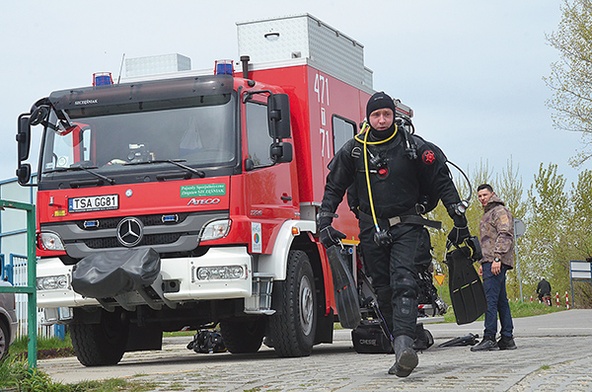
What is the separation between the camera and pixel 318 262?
12445 mm

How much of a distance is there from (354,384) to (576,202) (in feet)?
139

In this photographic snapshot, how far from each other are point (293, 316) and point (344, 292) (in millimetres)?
3157

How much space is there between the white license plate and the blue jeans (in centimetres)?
416

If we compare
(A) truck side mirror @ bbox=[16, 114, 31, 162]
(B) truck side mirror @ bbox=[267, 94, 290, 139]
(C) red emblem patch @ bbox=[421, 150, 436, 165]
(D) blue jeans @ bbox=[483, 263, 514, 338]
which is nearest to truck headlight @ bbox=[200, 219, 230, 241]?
(B) truck side mirror @ bbox=[267, 94, 290, 139]

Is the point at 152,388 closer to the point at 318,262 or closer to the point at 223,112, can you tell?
the point at 223,112

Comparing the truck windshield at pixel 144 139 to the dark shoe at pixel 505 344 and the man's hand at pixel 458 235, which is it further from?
the dark shoe at pixel 505 344

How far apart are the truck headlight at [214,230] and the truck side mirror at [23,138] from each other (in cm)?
228

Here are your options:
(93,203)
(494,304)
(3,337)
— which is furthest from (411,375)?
(3,337)

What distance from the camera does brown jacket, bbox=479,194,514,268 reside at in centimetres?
1185

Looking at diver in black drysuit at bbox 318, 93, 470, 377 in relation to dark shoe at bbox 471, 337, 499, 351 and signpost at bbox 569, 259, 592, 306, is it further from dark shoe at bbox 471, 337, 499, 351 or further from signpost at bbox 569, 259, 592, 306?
signpost at bbox 569, 259, 592, 306

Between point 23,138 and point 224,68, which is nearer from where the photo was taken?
point 23,138

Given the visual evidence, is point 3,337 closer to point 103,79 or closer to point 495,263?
point 103,79

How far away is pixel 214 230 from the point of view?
35.4ft

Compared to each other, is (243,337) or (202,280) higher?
(202,280)
